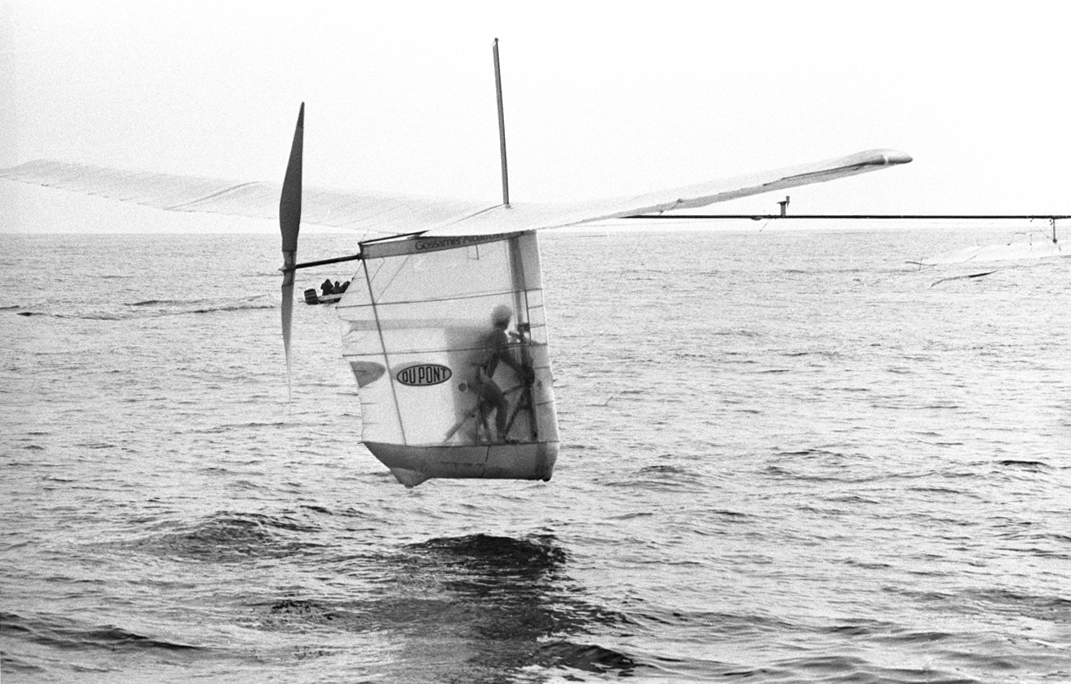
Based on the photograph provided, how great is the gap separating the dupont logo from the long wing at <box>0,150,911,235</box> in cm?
182

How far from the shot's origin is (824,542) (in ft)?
61.4

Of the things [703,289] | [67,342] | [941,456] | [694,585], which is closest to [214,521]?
[694,585]

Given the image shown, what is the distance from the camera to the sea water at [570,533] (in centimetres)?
1349

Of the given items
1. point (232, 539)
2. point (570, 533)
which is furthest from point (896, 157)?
point (232, 539)

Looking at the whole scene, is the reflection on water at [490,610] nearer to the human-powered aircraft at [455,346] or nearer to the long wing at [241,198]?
the human-powered aircraft at [455,346]

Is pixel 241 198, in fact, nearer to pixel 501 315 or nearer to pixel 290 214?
pixel 290 214

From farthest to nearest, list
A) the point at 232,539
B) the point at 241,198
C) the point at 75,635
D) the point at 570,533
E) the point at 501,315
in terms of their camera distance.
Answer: the point at 241,198 < the point at 570,533 < the point at 232,539 < the point at 501,315 < the point at 75,635

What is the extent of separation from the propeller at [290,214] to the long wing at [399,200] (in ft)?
5.52

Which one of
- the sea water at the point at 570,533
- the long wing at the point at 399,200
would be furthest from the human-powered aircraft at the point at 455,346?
the sea water at the point at 570,533

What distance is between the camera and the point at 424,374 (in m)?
17.4

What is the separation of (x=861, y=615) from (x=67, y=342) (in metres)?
41.5

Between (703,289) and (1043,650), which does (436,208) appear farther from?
(703,289)

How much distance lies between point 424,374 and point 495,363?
3.17 feet

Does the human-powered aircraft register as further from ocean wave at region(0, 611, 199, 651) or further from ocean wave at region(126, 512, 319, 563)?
ocean wave at region(0, 611, 199, 651)
